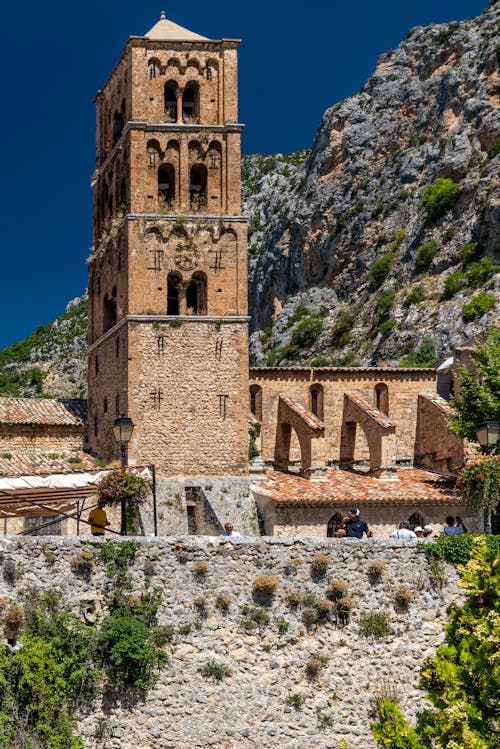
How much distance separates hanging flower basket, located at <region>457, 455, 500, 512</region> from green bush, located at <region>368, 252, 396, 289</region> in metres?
55.2

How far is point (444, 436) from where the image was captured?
143 feet

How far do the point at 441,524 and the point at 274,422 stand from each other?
9215 millimetres

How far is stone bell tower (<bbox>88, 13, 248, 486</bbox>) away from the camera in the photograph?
1496 inches

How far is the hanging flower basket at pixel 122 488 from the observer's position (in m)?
25.2

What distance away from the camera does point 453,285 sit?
7262 cm

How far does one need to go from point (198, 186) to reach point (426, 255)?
4283 centimetres

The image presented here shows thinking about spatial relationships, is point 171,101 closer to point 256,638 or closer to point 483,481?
point 483,481

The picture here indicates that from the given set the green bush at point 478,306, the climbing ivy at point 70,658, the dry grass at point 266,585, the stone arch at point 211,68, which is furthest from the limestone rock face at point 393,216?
the climbing ivy at point 70,658

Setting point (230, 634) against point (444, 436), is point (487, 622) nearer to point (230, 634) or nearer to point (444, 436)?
point (230, 634)

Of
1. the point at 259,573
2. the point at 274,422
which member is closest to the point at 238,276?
the point at 274,422

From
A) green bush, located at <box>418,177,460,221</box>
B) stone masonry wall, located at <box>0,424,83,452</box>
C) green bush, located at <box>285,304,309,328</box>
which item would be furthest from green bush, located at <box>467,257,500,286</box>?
stone masonry wall, located at <box>0,424,83,452</box>

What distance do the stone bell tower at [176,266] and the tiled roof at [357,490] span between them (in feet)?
7.13

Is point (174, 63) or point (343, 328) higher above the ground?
point (174, 63)

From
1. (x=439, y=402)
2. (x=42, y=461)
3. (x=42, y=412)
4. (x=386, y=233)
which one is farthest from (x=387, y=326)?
(x=42, y=461)
